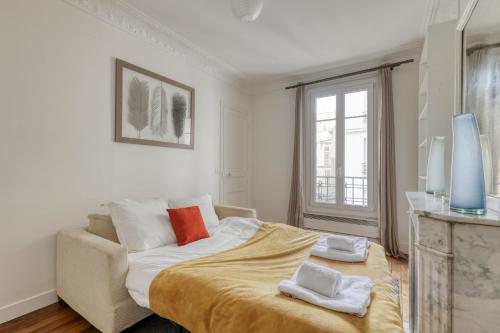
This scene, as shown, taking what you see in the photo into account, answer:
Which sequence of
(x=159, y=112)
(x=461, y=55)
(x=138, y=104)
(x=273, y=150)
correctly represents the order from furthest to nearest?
(x=273, y=150)
(x=159, y=112)
(x=138, y=104)
(x=461, y=55)

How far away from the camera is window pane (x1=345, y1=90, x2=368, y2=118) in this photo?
11.8 feet

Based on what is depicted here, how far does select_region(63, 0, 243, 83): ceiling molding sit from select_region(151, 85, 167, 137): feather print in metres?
0.57

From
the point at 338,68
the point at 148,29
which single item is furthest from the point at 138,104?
the point at 338,68

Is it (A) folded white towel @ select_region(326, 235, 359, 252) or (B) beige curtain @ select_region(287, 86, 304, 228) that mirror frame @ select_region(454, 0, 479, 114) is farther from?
(B) beige curtain @ select_region(287, 86, 304, 228)

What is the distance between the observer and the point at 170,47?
2965 millimetres

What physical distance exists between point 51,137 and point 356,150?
12.1 feet

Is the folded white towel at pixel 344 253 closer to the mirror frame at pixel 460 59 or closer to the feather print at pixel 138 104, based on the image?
the mirror frame at pixel 460 59

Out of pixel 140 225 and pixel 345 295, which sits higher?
pixel 140 225

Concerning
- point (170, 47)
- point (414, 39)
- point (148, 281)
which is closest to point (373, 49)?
point (414, 39)

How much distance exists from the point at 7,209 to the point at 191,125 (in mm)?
2022

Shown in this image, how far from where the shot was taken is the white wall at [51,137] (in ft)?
5.85

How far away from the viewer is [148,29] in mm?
2670

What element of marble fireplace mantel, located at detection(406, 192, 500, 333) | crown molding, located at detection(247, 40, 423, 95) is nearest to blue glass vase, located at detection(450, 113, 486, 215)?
marble fireplace mantel, located at detection(406, 192, 500, 333)

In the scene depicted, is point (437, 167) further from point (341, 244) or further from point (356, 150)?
point (356, 150)
